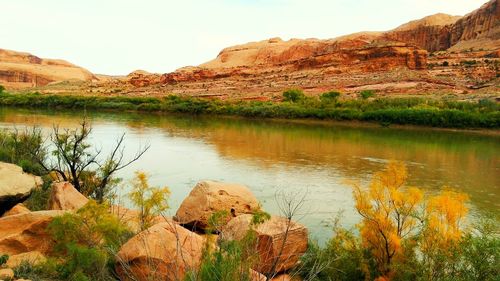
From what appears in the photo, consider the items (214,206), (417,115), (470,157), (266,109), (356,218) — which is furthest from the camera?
(266,109)

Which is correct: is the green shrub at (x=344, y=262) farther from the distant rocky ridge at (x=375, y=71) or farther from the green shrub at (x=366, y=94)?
→ the distant rocky ridge at (x=375, y=71)

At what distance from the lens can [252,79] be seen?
63.3 meters

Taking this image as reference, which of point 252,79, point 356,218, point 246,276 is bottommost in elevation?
point 356,218

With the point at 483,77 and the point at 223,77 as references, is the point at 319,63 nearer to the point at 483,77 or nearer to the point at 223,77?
the point at 223,77

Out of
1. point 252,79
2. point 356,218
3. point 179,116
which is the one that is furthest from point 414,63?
point 356,218

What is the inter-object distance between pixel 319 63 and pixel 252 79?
9.65m

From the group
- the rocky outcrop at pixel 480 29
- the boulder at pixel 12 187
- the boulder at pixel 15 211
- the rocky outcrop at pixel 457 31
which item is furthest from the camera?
the rocky outcrop at pixel 457 31

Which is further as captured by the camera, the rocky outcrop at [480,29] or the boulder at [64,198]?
the rocky outcrop at [480,29]

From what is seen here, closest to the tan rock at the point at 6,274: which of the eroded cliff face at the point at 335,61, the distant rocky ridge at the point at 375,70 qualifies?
the distant rocky ridge at the point at 375,70

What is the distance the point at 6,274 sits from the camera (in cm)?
531

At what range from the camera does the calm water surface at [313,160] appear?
543 inches

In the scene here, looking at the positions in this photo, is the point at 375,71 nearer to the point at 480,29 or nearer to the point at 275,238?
the point at 480,29

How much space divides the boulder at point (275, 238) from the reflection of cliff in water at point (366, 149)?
800 centimetres

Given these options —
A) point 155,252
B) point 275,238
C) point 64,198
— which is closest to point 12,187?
point 64,198
